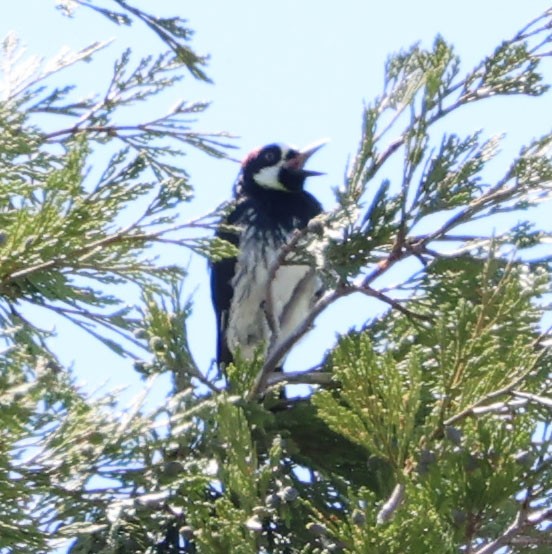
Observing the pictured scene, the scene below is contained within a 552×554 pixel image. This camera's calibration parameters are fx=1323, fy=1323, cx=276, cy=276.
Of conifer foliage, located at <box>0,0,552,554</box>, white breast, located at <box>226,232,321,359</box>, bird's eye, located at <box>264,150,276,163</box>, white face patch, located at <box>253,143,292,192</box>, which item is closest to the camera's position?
conifer foliage, located at <box>0,0,552,554</box>

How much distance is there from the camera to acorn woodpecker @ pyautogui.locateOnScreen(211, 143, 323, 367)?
13.5 feet

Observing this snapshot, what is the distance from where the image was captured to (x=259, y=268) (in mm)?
4094

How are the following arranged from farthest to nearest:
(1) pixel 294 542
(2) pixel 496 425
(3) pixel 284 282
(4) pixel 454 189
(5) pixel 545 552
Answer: (3) pixel 284 282 → (1) pixel 294 542 → (4) pixel 454 189 → (5) pixel 545 552 → (2) pixel 496 425

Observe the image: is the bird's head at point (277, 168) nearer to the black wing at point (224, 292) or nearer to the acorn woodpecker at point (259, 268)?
the acorn woodpecker at point (259, 268)

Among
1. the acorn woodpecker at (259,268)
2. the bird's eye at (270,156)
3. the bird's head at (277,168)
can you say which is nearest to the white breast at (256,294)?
the acorn woodpecker at (259,268)

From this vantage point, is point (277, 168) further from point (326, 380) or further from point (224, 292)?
point (326, 380)

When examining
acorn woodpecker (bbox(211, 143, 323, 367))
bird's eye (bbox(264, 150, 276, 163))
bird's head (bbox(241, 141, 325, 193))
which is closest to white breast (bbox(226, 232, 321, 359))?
acorn woodpecker (bbox(211, 143, 323, 367))

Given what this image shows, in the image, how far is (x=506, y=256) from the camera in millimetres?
2367

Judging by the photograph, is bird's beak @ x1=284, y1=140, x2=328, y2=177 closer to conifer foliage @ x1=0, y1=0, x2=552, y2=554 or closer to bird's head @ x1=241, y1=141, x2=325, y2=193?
bird's head @ x1=241, y1=141, x2=325, y2=193

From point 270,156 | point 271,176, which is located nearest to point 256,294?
point 271,176

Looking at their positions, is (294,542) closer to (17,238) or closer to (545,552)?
(545,552)

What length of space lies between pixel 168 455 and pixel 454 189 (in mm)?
663

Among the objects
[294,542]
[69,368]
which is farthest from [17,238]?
[294,542]

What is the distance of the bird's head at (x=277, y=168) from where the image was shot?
4523 millimetres
